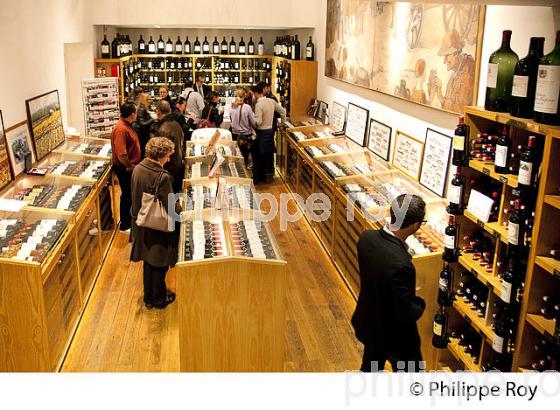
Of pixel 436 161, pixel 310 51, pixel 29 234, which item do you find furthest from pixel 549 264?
pixel 310 51

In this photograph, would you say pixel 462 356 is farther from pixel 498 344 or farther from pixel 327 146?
pixel 327 146

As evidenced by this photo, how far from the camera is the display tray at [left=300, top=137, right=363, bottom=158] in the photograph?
298 inches

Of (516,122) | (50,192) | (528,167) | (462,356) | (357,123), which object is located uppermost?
(516,122)

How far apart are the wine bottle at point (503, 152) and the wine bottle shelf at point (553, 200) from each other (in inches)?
14.9

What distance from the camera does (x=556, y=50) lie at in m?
2.63

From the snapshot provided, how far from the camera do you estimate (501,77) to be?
314cm

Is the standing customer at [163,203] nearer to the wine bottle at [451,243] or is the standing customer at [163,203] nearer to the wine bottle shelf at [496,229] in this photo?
the wine bottle at [451,243]

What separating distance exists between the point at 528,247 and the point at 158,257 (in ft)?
10.2

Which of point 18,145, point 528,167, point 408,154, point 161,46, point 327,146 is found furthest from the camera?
point 161,46

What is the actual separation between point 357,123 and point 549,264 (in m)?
5.06

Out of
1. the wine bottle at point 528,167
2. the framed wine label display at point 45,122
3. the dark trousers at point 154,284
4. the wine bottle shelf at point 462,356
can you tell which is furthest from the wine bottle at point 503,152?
the framed wine label display at point 45,122

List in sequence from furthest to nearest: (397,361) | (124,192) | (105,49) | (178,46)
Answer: (178,46), (105,49), (124,192), (397,361)
